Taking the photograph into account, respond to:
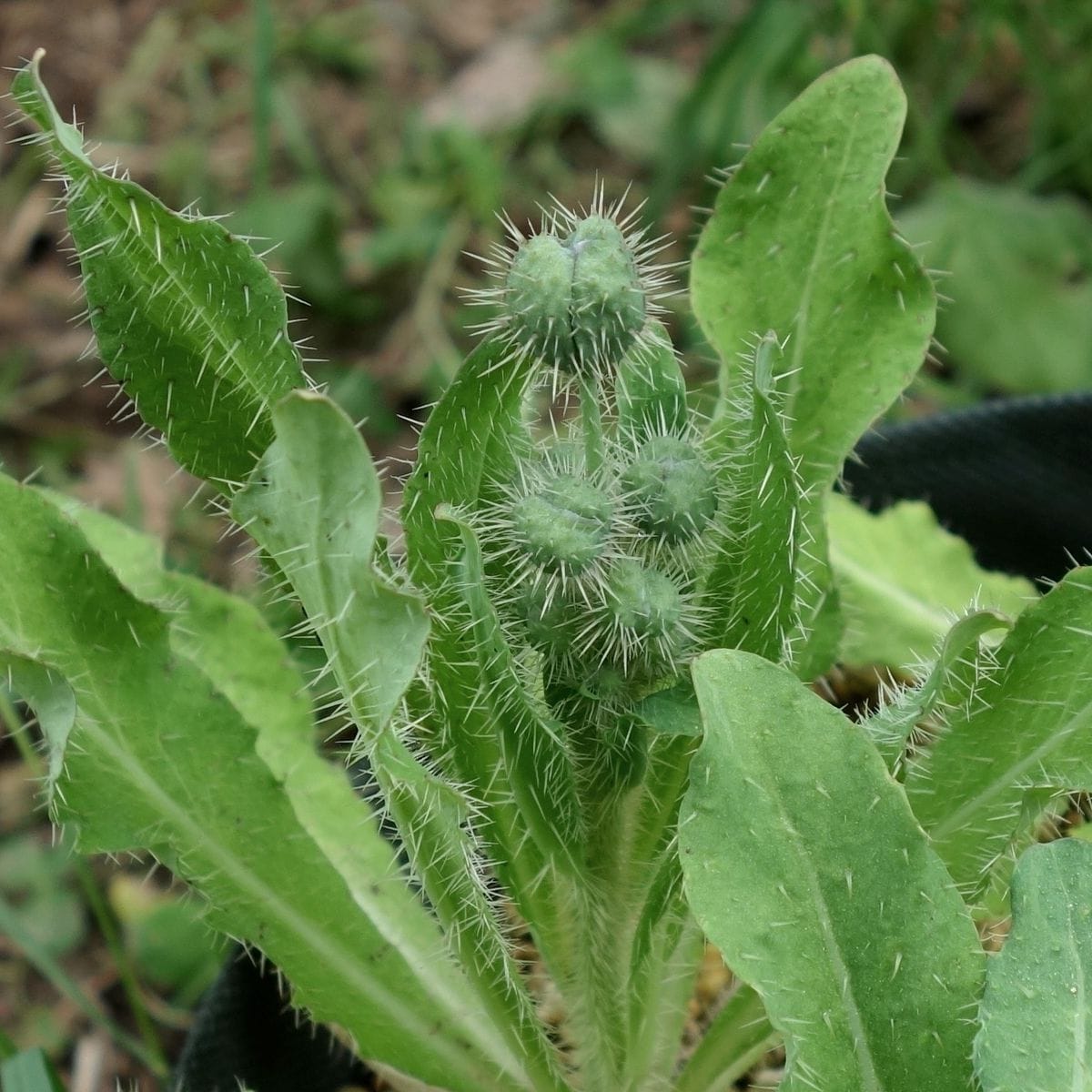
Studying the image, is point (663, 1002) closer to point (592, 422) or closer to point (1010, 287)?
point (592, 422)

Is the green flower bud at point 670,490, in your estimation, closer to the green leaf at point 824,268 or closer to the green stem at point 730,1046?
the green leaf at point 824,268

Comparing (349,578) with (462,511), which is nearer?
(349,578)

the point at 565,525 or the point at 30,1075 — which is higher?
the point at 565,525

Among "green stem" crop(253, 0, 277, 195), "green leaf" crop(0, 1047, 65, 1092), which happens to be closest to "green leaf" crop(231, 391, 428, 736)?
"green leaf" crop(0, 1047, 65, 1092)

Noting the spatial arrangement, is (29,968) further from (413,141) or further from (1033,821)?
(413,141)

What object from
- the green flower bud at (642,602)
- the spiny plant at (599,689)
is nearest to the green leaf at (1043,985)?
the spiny plant at (599,689)

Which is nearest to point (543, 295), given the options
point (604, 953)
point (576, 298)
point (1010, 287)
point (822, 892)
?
point (576, 298)

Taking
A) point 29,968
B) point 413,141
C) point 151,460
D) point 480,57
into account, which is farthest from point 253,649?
point 480,57
